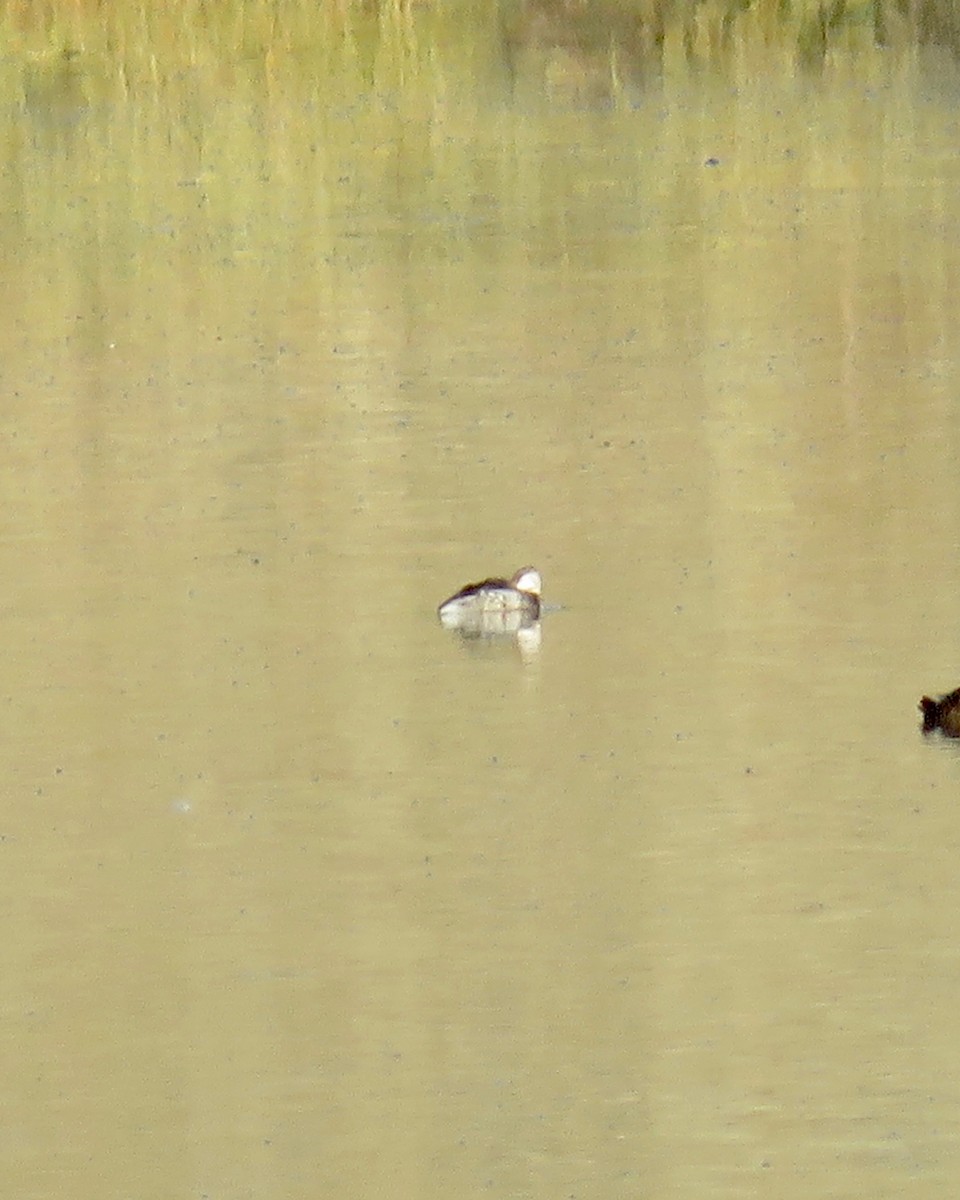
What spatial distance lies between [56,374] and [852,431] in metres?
2.83

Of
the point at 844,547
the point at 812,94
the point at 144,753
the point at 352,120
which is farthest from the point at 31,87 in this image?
the point at 144,753

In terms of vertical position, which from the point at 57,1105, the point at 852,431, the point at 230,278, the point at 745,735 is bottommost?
the point at 57,1105

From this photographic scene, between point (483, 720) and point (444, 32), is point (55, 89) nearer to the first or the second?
point (444, 32)

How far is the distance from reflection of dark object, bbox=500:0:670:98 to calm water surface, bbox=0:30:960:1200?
6.04 m

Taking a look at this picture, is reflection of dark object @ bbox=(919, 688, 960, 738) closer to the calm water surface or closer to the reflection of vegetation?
the calm water surface

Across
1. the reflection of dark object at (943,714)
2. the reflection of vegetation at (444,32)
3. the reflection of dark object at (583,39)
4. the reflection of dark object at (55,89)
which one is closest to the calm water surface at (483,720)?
the reflection of dark object at (943,714)

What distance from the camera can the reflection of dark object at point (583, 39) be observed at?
20578 millimetres

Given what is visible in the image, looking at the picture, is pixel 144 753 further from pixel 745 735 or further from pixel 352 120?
pixel 352 120

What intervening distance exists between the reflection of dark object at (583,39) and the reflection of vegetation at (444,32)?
14 mm

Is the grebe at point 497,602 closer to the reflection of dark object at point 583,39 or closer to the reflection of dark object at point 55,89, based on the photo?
the reflection of dark object at point 55,89

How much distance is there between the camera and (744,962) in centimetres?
569

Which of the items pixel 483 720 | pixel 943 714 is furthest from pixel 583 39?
pixel 943 714

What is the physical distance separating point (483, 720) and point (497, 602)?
2.12 ft

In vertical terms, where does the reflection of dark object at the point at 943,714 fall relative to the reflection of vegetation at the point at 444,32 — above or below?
below
